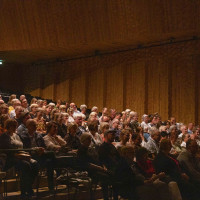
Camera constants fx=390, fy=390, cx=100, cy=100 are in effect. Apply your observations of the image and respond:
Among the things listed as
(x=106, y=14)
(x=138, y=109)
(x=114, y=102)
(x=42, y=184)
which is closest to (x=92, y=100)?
(x=114, y=102)

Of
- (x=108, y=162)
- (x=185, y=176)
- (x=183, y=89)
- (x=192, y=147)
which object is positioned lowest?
(x=185, y=176)

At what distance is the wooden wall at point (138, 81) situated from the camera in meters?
12.1

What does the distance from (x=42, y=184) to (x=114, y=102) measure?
8.71 m

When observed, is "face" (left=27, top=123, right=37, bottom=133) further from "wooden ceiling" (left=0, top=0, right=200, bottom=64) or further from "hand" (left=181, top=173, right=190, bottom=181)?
"wooden ceiling" (left=0, top=0, right=200, bottom=64)

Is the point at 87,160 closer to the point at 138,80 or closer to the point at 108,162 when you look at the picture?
the point at 108,162

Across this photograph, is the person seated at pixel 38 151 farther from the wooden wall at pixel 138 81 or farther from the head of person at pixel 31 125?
the wooden wall at pixel 138 81

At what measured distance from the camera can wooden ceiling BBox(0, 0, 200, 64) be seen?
10938 mm

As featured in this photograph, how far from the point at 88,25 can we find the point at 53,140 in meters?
7.42

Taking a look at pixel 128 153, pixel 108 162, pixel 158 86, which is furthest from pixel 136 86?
pixel 128 153

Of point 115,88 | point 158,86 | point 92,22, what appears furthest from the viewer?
point 115,88

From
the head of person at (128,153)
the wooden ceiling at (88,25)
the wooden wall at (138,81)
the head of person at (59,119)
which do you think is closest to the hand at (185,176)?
the head of person at (128,153)

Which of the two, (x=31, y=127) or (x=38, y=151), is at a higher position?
(x=31, y=127)

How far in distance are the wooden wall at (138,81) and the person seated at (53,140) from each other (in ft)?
23.7

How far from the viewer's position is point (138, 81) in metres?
13.3
